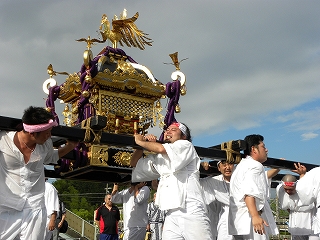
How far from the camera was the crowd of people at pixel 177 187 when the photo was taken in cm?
319

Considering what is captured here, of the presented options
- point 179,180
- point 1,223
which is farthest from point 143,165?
point 1,223

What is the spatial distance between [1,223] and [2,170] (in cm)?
38

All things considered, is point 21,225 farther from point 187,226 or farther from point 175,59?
point 175,59

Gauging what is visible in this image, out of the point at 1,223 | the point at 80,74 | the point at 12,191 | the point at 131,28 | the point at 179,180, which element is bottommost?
the point at 1,223

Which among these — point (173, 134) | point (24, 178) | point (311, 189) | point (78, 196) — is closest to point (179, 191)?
point (173, 134)

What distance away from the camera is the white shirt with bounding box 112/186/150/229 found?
271 inches

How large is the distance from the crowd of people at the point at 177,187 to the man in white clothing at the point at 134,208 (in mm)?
1615

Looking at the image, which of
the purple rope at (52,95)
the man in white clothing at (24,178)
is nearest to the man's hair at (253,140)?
the man in white clothing at (24,178)

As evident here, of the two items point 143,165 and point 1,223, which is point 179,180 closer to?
point 143,165

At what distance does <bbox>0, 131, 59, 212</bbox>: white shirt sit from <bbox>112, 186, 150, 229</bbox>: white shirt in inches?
145

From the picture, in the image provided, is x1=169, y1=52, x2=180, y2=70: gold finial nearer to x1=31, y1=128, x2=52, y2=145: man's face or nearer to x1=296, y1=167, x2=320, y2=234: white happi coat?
x1=296, y1=167, x2=320, y2=234: white happi coat

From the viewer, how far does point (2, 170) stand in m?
3.21

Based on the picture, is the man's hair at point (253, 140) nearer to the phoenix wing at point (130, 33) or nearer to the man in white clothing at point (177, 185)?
the man in white clothing at point (177, 185)

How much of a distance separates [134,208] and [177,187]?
3.47 m
